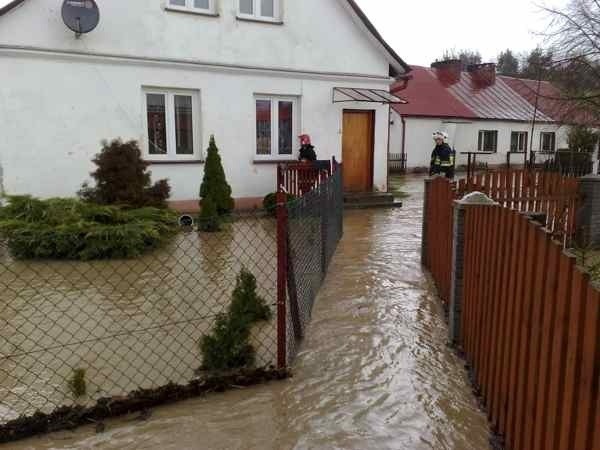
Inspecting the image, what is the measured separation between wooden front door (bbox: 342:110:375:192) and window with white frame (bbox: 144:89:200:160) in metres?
4.16

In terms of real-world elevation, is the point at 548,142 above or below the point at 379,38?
below

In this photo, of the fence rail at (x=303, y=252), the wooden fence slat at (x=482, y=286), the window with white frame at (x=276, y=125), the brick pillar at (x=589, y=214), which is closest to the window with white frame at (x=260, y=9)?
the window with white frame at (x=276, y=125)

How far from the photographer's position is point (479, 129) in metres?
30.7

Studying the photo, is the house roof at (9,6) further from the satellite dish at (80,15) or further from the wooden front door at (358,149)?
the wooden front door at (358,149)

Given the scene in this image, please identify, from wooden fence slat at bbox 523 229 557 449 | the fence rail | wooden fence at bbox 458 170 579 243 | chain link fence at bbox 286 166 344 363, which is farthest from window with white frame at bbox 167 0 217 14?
wooden fence slat at bbox 523 229 557 449

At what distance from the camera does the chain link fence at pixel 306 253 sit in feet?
15.6

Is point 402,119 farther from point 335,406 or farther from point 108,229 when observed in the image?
point 335,406

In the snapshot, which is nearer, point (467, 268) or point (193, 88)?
point (467, 268)

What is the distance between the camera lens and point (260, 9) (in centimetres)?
1264

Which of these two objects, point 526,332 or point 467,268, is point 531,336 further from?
point 467,268

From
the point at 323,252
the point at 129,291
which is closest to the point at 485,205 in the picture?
the point at 323,252

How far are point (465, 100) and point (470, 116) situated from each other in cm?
203

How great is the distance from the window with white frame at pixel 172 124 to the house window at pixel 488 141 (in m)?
22.5

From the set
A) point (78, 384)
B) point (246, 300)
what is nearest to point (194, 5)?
point (246, 300)
